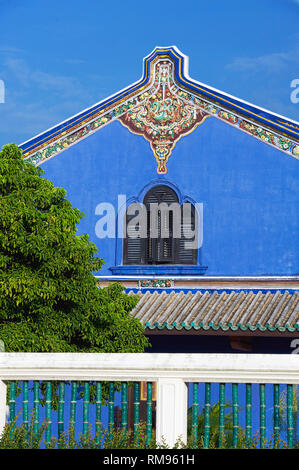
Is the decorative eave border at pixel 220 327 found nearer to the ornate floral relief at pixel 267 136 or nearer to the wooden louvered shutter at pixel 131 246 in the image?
the wooden louvered shutter at pixel 131 246

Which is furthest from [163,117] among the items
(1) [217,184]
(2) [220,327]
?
(2) [220,327]

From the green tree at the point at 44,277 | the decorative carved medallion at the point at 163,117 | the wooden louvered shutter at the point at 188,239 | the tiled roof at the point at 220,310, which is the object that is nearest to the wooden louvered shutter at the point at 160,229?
the wooden louvered shutter at the point at 188,239

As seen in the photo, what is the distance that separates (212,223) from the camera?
16.8 meters

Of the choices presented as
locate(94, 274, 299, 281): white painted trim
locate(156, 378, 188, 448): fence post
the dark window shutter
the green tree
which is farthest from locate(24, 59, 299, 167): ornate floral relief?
locate(156, 378, 188, 448): fence post

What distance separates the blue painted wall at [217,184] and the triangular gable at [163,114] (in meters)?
0.17

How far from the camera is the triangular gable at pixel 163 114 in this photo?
16.7 meters

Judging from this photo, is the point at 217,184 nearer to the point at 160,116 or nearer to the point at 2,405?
the point at 160,116

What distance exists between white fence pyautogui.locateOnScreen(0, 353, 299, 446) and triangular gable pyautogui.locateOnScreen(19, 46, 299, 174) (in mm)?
8958

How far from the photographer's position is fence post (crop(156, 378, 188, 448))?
837 centimetres

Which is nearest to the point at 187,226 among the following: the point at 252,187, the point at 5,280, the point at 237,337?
the point at 252,187

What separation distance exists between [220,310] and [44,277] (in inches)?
202

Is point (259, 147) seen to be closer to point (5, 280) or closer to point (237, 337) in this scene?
point (237, 337)

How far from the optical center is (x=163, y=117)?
17344 millimetres

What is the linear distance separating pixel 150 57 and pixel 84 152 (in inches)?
103
